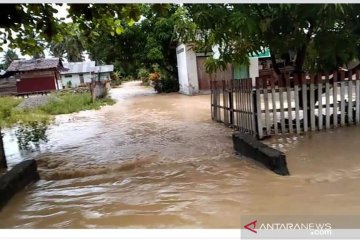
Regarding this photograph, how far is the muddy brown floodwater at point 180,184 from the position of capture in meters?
4.39

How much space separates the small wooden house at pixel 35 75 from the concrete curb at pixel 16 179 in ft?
121

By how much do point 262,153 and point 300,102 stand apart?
331 cm

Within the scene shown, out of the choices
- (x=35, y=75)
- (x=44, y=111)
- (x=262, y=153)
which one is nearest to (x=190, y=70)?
(x=44, y=111)

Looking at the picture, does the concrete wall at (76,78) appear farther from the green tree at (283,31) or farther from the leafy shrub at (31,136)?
→ the green tree at (283,31)

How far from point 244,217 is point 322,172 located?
2145mm

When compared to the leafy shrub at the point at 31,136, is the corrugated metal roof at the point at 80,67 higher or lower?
higher

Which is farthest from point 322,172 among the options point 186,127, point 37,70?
point 37,70

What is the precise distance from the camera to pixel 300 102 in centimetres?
889

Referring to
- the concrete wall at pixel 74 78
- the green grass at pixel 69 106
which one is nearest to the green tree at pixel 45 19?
the green grass at pixel 69 106

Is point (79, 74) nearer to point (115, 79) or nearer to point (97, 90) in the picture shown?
point (115, 79)

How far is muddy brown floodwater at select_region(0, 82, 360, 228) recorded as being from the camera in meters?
4.39

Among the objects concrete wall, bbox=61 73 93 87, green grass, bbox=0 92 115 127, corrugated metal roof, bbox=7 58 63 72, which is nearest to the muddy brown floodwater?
green grass, bbox=0 92 115 127

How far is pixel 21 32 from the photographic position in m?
9.01

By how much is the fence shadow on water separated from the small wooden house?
120 feet
